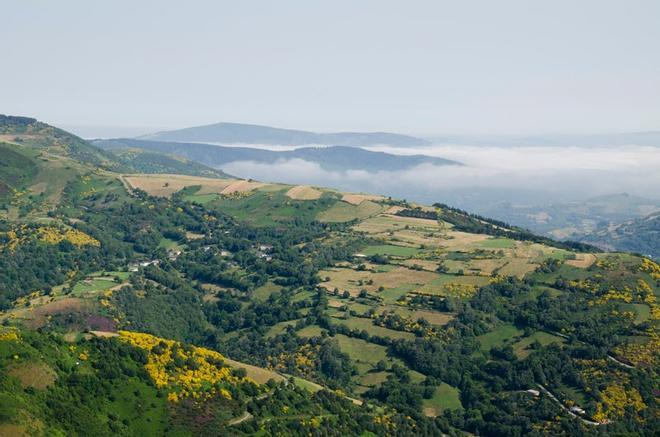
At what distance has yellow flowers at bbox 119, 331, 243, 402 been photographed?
14338cm

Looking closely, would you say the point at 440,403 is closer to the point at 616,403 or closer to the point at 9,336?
the point at 616,403

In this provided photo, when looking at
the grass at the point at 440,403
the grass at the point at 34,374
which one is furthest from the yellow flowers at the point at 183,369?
the grass at the point at 440,403

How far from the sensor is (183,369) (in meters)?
151

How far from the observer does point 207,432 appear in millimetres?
132750

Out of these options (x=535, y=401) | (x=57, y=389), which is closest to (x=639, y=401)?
(x=535, y=401)

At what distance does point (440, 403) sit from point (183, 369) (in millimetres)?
77209

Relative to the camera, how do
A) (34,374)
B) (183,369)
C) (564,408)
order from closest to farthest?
(34,374) → (183,369) → (564,408)

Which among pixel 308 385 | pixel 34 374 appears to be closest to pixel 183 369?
pixel 34 374

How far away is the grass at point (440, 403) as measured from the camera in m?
190

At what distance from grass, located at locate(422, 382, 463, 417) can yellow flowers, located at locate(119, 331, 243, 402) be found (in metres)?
59.5

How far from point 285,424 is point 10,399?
52966mm

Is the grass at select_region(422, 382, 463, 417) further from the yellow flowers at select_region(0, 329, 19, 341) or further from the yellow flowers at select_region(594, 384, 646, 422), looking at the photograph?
the yellow flowers at select_region(0, 329, 19, 341)

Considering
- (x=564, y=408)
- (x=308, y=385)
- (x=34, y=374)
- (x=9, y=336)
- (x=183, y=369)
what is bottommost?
(x=564, y=408)

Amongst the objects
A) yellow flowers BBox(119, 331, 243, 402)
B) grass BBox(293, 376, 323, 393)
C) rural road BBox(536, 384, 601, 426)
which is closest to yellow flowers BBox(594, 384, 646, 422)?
rural road BBox(536, 384, 601, 426)
